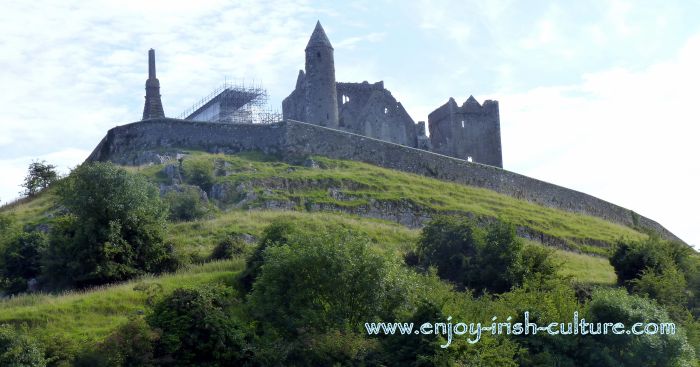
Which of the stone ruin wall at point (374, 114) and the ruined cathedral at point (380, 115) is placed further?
the stone ruin wall at point (374, 114)

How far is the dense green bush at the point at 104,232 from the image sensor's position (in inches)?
1649

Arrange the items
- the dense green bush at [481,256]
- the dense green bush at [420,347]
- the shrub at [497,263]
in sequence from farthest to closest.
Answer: the dense green bush at [481,256]
the shrub at [497,263]
the dense green bush at [420,347]

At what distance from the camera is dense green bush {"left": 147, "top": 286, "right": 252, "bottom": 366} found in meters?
32.0

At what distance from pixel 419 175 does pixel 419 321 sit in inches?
1439

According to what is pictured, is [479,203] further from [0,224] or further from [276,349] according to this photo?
[276,349]

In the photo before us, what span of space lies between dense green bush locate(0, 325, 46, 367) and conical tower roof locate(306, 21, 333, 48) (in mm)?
45723

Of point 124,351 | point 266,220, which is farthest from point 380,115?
point 124,351

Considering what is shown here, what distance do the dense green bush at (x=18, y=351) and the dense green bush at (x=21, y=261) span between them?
40.8 ft

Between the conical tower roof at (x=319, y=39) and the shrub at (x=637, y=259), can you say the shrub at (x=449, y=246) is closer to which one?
the shrub at (x=637, y=259)

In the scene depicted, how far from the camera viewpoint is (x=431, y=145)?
82625mm

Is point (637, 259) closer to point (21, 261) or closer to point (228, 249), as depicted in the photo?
point (228, 249)

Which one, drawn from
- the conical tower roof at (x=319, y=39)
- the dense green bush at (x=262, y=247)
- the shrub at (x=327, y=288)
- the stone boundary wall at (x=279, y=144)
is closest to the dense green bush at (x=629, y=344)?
the shrub at (x=327, y=288)

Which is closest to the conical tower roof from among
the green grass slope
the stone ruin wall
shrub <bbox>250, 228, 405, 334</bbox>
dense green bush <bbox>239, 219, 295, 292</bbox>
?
the stone ruin wall

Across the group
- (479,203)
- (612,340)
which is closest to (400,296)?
(612,340)
